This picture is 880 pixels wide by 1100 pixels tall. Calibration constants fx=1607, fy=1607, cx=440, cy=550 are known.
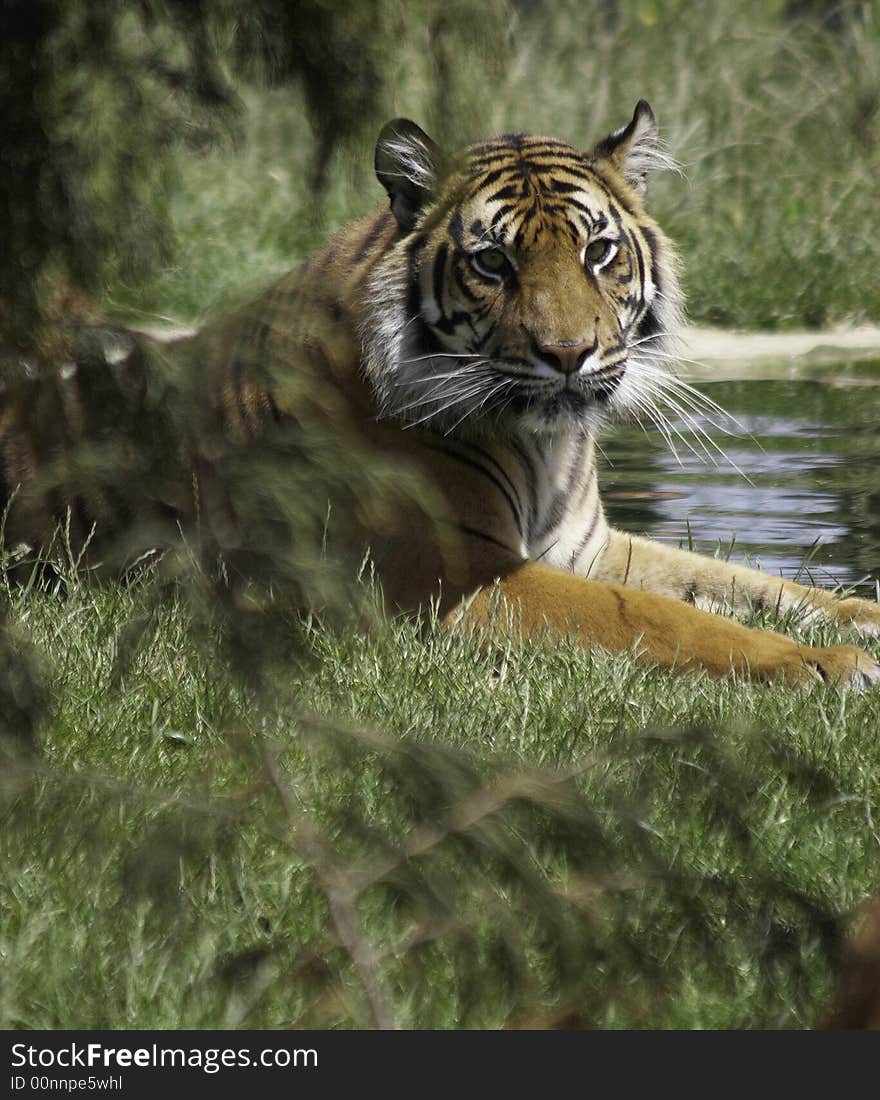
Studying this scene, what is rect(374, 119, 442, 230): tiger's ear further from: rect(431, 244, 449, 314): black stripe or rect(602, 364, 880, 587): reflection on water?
rect(602, 364, 880, 587): reflection on water

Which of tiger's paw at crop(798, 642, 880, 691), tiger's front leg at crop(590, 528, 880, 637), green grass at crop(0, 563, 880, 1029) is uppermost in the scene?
green grass at crop(0, 563, 880, 1029)

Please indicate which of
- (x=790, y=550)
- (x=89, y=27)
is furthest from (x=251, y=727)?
(x=790, y=550)

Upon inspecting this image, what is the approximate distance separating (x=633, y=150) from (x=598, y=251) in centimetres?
37

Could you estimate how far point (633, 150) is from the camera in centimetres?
414

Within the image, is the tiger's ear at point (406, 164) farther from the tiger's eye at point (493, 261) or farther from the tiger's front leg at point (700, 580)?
the tiger's front leg at point (700, 580)

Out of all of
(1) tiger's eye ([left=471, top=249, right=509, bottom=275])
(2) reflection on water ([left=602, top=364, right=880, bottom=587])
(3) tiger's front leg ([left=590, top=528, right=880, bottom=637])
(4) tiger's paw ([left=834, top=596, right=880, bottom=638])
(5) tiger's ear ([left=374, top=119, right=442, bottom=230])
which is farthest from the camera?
(2) reflection on water ([left=602, top=364, right=880, bottom=587])

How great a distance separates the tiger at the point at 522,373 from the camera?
3.67 meters

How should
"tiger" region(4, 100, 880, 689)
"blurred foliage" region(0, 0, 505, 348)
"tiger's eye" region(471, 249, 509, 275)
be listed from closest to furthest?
"blurred foliage" region(0, 0, 505, 348)
"tiger" region(4, 100, 880, 689)
"tiger's eye" region(471, 249, 509, 275)

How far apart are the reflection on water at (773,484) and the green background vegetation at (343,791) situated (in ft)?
7.92

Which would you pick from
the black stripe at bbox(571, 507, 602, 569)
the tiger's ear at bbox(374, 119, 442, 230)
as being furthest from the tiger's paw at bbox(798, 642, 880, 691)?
the tiger's ear at bbox(374, 119, 442, 230)

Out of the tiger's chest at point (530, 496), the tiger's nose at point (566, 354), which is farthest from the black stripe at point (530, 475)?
the tiger's nose at point (566, 354)

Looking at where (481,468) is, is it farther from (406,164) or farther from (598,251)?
(406,164)

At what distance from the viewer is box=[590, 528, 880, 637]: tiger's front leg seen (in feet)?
14.2

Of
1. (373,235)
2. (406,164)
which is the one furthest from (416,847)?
(373,235)
